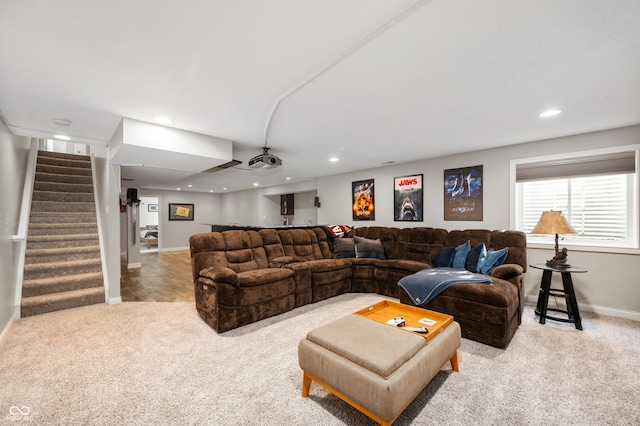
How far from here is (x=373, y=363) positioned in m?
1.54

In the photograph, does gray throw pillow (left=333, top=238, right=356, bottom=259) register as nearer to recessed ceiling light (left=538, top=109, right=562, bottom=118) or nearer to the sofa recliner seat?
the sofa recliner seat

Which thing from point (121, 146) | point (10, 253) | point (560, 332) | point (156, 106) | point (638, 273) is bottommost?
point (560, 332)

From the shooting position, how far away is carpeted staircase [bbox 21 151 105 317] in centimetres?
373

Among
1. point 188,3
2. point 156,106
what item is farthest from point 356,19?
point 156,106

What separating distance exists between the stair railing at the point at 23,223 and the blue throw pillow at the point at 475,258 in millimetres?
5720

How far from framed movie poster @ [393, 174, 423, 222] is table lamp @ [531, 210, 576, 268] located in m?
2.09

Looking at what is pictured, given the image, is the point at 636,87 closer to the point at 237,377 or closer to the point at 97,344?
the point at 237,377

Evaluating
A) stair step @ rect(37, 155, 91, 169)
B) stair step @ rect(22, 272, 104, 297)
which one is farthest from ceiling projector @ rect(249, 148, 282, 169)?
stair step @ rect(37, 155, 91, 169)

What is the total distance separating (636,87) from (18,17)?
442 centimetres

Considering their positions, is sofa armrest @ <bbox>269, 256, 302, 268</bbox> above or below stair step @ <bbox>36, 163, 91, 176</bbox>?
below

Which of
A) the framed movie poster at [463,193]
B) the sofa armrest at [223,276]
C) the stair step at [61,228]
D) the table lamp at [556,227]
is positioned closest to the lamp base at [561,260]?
the table lamp at [556,227]

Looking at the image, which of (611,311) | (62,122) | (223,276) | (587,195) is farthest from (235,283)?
(587,195)

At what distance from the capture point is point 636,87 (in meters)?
2.32

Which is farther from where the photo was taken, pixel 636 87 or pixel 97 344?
pixel 97 344
